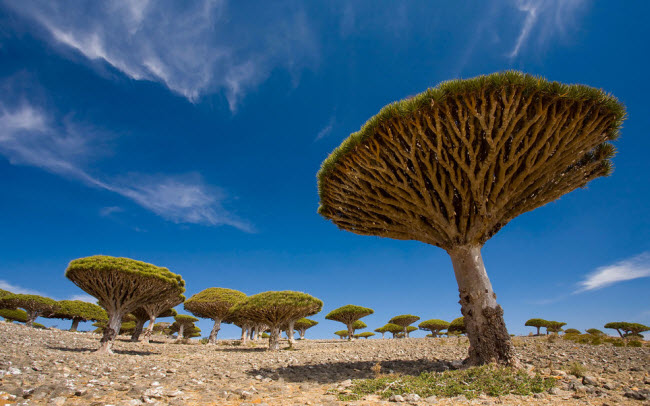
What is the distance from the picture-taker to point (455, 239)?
8547mm

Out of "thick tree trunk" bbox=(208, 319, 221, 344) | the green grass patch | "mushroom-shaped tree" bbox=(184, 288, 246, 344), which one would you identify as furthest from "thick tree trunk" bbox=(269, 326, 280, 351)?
the green grass patch

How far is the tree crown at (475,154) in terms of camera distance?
7375mm

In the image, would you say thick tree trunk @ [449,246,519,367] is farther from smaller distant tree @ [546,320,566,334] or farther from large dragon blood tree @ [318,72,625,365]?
smaller distant tree @ [546,320,566,334]

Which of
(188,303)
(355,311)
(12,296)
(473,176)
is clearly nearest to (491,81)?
(473,176)

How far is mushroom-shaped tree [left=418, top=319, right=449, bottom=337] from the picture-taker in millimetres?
46875

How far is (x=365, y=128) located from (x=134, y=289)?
14.9m

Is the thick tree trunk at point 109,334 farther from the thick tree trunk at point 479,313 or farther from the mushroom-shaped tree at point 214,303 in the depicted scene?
the thick tree trunk at point 479,313

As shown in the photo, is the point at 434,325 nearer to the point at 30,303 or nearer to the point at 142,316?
the point at 142,316

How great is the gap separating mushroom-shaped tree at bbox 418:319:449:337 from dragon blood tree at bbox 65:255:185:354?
43501 millimetres

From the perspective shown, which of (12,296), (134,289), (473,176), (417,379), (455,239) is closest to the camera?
(417,379)

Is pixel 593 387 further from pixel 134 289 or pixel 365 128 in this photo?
pixel 134 289

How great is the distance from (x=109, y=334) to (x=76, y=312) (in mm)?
39265

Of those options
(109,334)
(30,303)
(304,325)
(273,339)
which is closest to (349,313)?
(304,325)

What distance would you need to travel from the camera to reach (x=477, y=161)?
813 centimetres
